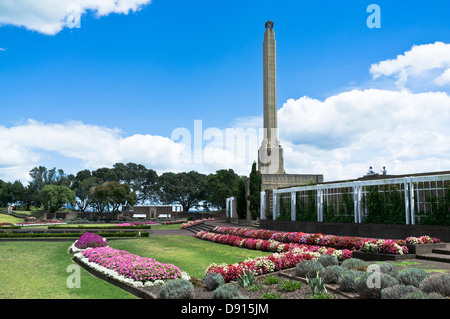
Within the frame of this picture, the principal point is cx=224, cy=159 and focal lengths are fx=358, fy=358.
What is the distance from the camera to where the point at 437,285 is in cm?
654

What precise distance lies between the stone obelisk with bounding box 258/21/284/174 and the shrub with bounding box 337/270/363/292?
27.6 metres

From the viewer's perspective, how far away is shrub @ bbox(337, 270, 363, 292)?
7.67 metres

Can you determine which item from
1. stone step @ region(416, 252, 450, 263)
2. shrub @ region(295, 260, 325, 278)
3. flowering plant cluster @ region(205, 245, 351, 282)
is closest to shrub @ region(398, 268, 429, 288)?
shrub @ region(295, 260, 325, 278)

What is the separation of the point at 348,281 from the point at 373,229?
1011cm

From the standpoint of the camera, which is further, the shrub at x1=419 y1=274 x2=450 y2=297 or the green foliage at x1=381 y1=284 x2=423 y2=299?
the shrub at x1=419 y1=274 x2=450 y2=297

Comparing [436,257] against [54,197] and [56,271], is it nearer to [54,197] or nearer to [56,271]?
[56,271]

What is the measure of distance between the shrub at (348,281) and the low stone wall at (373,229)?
8333 millimetres

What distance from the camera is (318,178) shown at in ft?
108

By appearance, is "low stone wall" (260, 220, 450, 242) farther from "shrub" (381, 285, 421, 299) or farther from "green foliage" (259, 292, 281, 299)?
"green foliage" (259, 292, 281, 299)

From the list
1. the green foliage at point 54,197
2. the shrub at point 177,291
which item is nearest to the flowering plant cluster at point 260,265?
the shrub at point 177,291

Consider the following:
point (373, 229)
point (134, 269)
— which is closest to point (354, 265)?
point (134, 269)

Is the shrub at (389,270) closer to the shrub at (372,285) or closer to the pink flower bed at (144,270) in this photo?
the shrub at (372,285)
